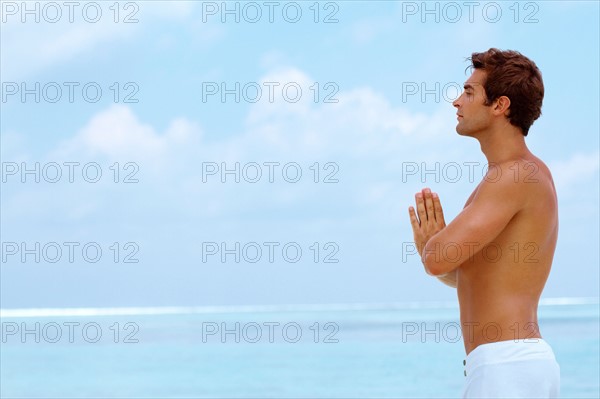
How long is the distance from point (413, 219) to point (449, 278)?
0.62ft

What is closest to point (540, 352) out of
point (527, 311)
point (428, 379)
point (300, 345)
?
point (527, 311)

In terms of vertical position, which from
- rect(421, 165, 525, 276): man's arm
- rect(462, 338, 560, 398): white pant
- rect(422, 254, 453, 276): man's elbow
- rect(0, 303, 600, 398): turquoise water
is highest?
rect(421, 165, 525, 276): man's arm

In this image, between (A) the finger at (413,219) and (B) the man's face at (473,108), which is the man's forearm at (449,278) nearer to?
(A) the finger at (413,219)

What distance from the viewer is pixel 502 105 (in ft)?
7.97

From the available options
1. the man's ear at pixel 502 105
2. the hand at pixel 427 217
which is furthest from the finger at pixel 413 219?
the man's ear at pixel 502 105

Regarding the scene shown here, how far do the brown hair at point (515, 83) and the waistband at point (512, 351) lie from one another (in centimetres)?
54

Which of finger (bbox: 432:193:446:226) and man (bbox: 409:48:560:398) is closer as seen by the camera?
man (bbox: 409:48:560:398)

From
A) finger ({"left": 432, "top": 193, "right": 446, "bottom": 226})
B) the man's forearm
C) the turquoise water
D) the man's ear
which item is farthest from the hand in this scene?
the turquoise water

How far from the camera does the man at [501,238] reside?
2299 mm

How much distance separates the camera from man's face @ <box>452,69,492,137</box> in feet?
8.01

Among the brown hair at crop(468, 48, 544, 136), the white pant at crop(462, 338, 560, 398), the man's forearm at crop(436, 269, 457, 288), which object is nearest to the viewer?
the white pant at crop(462, 338, 560, 398)

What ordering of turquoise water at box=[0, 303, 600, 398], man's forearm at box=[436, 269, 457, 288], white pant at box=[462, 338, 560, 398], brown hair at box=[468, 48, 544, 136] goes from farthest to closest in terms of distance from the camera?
turquoise water at box=[0, 303, 600, 398] → man's forearm at box=[436, 269, 457, 288] → brown hair at box=[468, 48, 544, 136] → white pant at box=[462, 338, 560, 398]

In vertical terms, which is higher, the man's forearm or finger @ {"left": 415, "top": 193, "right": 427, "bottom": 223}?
finger @ {"left": 415, "top": 193, "right": 427, "bottom": 223}

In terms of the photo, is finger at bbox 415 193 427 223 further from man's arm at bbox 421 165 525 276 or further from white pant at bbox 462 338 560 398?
white pant at bbox 462 338 560 398
